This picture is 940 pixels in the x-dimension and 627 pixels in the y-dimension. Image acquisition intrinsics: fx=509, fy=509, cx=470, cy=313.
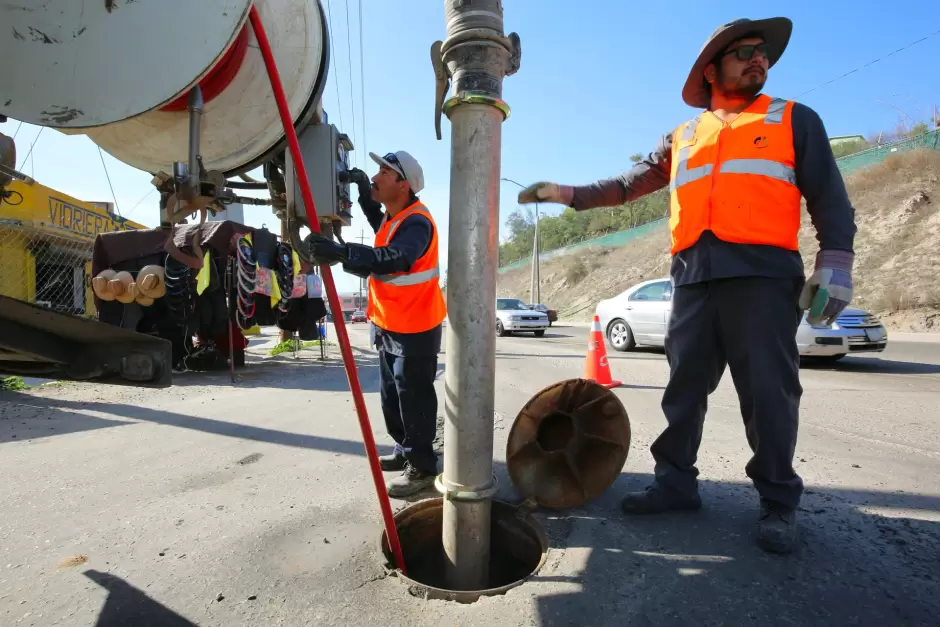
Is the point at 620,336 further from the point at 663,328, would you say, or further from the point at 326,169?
the point at 326,169

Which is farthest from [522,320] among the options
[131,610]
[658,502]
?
[131,610]

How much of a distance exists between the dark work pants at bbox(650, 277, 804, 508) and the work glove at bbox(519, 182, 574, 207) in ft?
2.25

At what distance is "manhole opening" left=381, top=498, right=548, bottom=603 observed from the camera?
2.16m

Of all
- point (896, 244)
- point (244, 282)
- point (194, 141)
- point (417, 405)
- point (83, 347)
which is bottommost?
point (417, 405)

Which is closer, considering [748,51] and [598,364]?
[748,51]

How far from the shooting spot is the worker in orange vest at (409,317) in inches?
102

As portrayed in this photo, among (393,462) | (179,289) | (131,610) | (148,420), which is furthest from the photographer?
(179,289)

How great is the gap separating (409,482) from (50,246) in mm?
7329

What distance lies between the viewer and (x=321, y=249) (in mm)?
1892

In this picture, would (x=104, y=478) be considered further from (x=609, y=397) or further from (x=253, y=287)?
(x=253, y=287)

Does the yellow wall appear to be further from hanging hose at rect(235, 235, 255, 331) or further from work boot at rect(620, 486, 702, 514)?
work boot at rect(620, 486, 702, 514)

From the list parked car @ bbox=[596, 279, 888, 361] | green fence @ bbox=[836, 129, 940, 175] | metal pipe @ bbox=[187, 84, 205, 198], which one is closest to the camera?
metal pipe @ bbox=[187, 84, 205, 198]

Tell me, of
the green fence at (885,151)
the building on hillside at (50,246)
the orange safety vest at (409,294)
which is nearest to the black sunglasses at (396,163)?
the orange safety vest at (409,294)

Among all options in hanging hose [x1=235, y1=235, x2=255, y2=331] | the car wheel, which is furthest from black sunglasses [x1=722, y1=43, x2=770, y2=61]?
the car wheel
